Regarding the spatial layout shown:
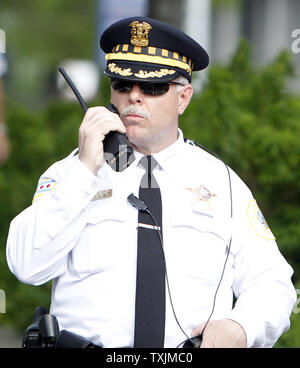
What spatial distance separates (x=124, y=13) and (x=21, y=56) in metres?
13.1

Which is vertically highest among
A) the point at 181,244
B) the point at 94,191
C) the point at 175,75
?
the point at 175,75

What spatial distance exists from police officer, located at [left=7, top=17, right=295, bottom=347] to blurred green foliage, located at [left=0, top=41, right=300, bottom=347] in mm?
1777

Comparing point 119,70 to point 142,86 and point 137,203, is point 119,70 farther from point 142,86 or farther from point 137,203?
point 137,203

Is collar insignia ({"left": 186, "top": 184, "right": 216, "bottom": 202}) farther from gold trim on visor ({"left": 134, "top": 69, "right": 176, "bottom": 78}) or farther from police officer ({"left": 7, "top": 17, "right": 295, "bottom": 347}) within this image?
gold trim on visor ({"left": 134, "top": 69, "right": 176, "bottom": 78})

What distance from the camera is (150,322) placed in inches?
136

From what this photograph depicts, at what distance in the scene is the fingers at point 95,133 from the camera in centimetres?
346

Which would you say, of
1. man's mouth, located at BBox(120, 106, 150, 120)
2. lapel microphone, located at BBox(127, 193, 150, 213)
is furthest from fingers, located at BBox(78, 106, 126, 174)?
lapel microphone, located at BBox(127, 193, 150, 213)

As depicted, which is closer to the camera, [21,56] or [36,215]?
[36,215]

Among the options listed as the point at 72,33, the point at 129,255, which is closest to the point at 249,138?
the point at 129,255

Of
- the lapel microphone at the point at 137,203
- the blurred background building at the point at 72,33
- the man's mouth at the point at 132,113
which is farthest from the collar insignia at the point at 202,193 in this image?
the blurred background building at the point at 72,33

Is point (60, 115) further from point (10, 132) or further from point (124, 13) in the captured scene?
point (124, 13)

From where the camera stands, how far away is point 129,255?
3.52 meters

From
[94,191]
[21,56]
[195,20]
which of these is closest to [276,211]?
[94,191]

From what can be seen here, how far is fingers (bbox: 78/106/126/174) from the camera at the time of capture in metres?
3.46
